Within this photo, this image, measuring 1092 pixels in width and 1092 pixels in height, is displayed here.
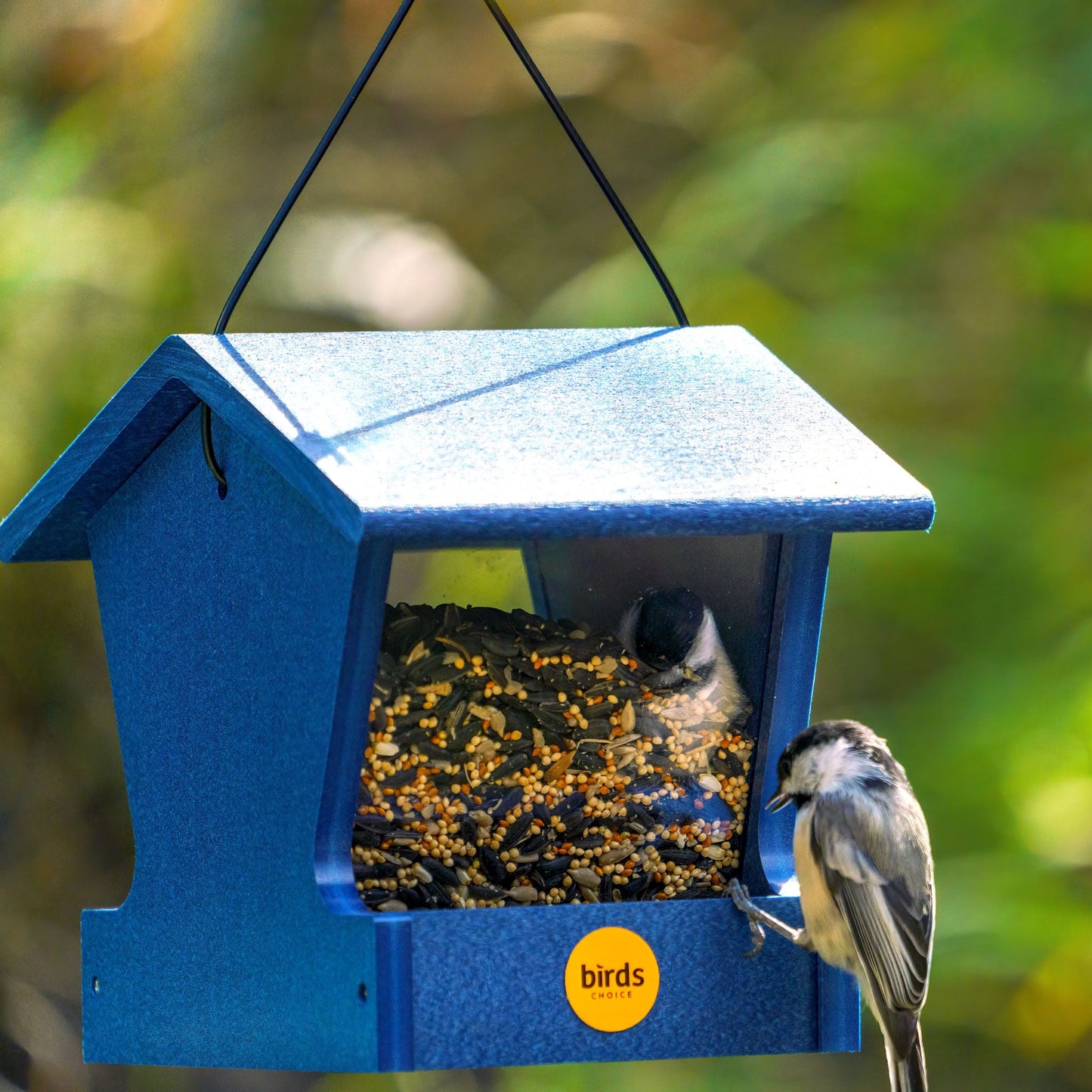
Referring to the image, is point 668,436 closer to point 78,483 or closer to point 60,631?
point 78,483

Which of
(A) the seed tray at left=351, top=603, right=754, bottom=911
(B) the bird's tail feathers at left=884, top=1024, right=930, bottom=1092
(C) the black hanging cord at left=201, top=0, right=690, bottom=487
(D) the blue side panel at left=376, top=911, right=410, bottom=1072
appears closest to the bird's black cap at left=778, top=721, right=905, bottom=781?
(A) the seed tray at left=351, top=603, right=754, bottom=911

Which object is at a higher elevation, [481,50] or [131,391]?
[481,50]

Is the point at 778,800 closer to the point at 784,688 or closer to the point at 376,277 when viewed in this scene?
the point at 784,688

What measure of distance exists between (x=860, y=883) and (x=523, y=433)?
0.74 m

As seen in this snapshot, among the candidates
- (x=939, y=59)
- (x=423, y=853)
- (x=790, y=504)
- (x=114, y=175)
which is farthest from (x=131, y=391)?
(x=939, y=59)

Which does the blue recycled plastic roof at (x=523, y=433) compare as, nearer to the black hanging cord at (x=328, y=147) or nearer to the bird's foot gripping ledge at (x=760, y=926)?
the black hanging cord at (x=328, y=147)

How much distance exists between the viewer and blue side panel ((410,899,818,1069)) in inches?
78.5

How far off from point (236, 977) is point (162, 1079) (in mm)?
2997

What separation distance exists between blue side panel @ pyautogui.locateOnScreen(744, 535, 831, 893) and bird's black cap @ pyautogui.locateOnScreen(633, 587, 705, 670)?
127mm

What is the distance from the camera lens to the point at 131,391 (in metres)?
2.46

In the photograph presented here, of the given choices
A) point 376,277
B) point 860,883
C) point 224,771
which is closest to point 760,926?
point 860,883

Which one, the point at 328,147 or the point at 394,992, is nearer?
the point at 394,992

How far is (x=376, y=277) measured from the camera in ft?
17.7

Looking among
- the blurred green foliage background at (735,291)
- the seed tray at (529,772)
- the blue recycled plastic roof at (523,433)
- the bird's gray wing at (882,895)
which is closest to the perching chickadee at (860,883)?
the bird's gray wing at (882,895)
